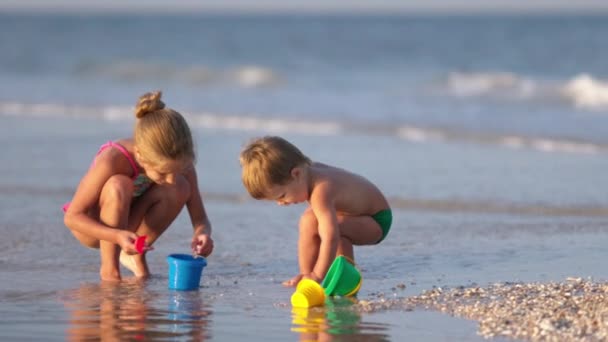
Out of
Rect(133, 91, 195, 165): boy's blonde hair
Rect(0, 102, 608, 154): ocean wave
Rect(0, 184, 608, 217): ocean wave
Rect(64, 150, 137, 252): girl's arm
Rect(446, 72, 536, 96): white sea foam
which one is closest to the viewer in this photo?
Rect(133, 91, 195, 165): boy's blonde hair

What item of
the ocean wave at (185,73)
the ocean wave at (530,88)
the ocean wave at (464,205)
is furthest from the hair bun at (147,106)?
the ocean wave at (185,73)

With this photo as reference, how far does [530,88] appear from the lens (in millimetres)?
20203

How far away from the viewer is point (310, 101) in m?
17.2

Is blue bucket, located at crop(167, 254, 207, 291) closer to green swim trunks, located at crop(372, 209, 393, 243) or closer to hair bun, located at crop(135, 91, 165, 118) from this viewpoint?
hair bun, located at crop(135, 91, 165, 118)

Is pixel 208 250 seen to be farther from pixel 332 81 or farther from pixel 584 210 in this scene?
pixel 332 81

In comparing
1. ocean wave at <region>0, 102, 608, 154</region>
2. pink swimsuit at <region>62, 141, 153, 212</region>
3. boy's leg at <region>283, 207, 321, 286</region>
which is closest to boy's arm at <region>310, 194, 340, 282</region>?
boy's leg at <region>283, 207, 321, 286</region>

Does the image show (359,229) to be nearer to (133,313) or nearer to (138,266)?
(138,266)

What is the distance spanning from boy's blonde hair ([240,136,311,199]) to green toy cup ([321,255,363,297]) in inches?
17.8

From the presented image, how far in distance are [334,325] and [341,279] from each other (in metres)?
0.50

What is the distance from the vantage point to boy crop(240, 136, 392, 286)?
4.80 m

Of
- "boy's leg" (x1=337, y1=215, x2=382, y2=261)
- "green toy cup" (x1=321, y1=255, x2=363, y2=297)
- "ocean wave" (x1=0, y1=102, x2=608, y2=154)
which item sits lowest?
"green toy cup" (x1=321, y1=255, x2=363, y2=297)

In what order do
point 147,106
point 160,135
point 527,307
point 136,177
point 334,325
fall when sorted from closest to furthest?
point 334,325 < point 527,307 < point 160,135 < point 147,106 < point 136,177

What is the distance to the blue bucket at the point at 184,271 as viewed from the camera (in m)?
5.00

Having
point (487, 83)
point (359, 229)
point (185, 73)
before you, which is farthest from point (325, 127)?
point (185, 73)
